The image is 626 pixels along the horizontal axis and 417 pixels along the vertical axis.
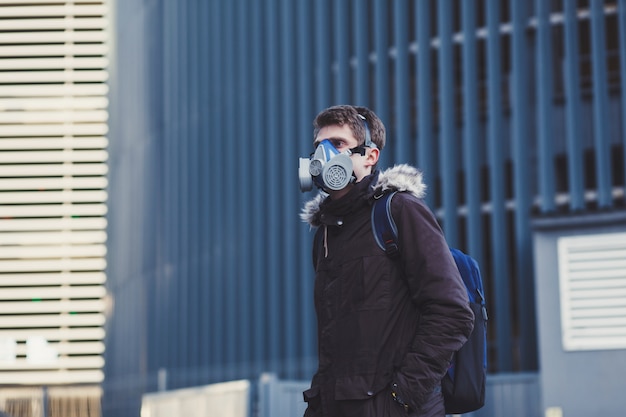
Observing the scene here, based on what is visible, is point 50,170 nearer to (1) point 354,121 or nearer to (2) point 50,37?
(2) point 50,37

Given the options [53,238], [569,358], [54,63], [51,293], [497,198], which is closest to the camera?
[569,358]

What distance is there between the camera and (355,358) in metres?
3.96

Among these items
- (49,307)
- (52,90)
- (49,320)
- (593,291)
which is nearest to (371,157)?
(593,291)

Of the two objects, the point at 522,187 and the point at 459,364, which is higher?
the point at 522,187

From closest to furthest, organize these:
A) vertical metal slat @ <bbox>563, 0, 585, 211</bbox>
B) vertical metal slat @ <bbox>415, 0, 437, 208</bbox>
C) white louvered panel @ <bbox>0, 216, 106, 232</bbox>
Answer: vertical metal slat @ <bbox>563, 0, 585, 211</bbox> < vertical metal slat @ <bbox>415, 0, 437, 208</bbox> < white louvered panel @ <bbox>0, 216, 106, 232</bbox>

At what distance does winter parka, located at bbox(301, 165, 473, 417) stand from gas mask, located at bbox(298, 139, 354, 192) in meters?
0.06

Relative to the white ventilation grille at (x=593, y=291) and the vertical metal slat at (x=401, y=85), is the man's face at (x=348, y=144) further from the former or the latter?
the vertical metal slat at (x=401, y=85)

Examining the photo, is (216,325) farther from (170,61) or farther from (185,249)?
(170,61)

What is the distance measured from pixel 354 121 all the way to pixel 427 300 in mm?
675

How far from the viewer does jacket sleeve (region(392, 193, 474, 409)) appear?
12.6 ft

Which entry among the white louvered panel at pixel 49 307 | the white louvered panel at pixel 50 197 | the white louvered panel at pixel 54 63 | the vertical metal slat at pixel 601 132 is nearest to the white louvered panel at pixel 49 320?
the white louvered panel at pixel 49 307

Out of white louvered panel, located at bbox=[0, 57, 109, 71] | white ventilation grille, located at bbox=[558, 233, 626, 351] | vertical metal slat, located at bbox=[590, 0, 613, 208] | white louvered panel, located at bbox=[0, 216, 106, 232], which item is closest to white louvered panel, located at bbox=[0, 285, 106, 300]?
white louvered panel, located at bbox=[0, 216, 106, 232]

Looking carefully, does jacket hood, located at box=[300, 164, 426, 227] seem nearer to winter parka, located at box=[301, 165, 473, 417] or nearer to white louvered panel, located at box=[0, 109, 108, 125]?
winter parka, located at box=[301, 165, 473, 417]

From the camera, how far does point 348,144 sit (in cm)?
419
